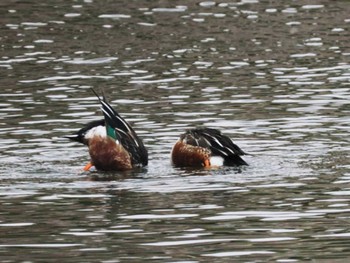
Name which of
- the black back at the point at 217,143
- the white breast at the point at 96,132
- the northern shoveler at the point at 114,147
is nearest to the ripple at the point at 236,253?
the black back at the point at 217,143

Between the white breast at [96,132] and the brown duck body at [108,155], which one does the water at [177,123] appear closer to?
the brown duck body at [108,155]

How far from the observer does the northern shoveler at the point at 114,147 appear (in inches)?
641

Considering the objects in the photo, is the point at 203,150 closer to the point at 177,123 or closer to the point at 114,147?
the point at 114,147

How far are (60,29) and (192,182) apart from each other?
13.2 meters

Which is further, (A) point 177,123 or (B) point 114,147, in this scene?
(A) point 177,123

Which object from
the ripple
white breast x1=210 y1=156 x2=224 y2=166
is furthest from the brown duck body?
the ripple

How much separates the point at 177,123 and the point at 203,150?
8.24 feet

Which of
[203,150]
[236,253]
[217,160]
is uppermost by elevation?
[236,253]

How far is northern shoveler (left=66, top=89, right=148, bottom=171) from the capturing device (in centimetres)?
1628

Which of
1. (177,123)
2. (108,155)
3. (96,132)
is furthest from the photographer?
(177,123)

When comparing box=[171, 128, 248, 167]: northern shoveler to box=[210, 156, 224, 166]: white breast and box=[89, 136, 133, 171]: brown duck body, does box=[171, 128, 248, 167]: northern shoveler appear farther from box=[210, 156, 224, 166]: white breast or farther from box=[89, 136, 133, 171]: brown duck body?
box=[89, 136, 133, 171]: brown duck body

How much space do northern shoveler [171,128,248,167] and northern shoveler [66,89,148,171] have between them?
448 millimetres

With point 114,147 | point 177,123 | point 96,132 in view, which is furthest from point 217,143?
point 177,123

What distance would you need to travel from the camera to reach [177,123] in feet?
62.2
